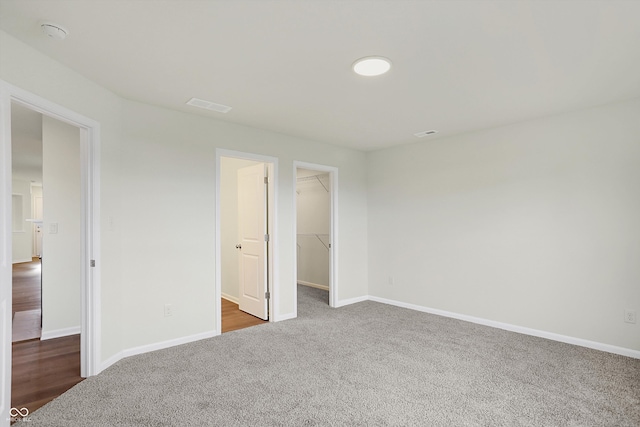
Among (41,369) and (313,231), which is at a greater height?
(313,231)

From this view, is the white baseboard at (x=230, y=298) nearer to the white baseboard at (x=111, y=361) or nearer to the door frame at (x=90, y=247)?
the white baseboard at (x=111, y=361)

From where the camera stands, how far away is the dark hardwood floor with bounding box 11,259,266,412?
2447mm

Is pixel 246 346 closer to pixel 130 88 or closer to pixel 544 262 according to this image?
pixel 130 88

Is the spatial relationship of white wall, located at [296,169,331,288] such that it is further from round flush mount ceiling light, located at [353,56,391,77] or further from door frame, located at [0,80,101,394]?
door frame, located at [0,80,101,394]

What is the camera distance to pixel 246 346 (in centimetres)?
339

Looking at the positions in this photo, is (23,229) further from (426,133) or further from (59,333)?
(426,133)

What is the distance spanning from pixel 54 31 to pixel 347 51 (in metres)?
1.73

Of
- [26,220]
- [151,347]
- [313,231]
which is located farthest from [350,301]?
[26,220]

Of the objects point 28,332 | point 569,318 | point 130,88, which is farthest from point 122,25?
point 569,318

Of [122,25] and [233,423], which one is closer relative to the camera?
[122,25]

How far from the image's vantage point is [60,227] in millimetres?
3783

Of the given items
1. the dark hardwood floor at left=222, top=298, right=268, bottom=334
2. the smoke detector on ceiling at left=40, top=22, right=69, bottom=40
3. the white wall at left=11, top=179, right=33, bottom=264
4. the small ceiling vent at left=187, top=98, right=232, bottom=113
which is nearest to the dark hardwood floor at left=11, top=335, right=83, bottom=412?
the dark hardwood floor at left=222, top=298, right=268, bottom=334

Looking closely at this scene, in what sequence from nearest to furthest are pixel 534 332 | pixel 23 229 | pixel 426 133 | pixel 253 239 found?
pixel 534 332 → pixel 426 133 → pixel 253 239 → pixel 23 229

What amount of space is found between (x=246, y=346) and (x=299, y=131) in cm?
255
